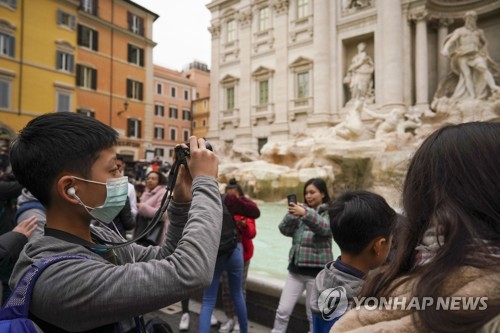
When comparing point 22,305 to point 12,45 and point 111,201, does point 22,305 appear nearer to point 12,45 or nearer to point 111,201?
point 111,201

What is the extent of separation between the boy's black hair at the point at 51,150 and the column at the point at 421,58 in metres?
18.9

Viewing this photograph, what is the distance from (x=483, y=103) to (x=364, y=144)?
591 cm

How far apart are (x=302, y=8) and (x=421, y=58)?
27.1 feet

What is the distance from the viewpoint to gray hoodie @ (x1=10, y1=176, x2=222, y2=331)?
93 cm

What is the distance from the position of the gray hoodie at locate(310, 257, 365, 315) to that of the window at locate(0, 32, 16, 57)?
81.3 ft

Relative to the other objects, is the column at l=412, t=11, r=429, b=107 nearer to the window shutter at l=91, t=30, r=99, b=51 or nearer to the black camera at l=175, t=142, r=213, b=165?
the black camera at l=175, t=142, r=213, b=165

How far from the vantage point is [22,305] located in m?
0.93

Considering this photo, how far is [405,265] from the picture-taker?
96 cm

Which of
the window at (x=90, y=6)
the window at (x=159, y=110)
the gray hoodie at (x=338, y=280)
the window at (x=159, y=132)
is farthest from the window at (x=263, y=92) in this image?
the gray hoodie at (x=338, y=280)

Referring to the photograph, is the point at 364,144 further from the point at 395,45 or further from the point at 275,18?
the point at 275,18

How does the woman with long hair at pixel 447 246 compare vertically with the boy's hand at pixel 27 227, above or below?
above

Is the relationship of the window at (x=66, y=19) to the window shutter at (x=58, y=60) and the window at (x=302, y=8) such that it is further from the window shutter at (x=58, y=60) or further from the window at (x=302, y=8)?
the window at (x=302, y=8)

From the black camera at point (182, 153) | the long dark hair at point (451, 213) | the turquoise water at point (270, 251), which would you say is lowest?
the turquoise water at point (270, 251)

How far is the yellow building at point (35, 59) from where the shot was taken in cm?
2050
